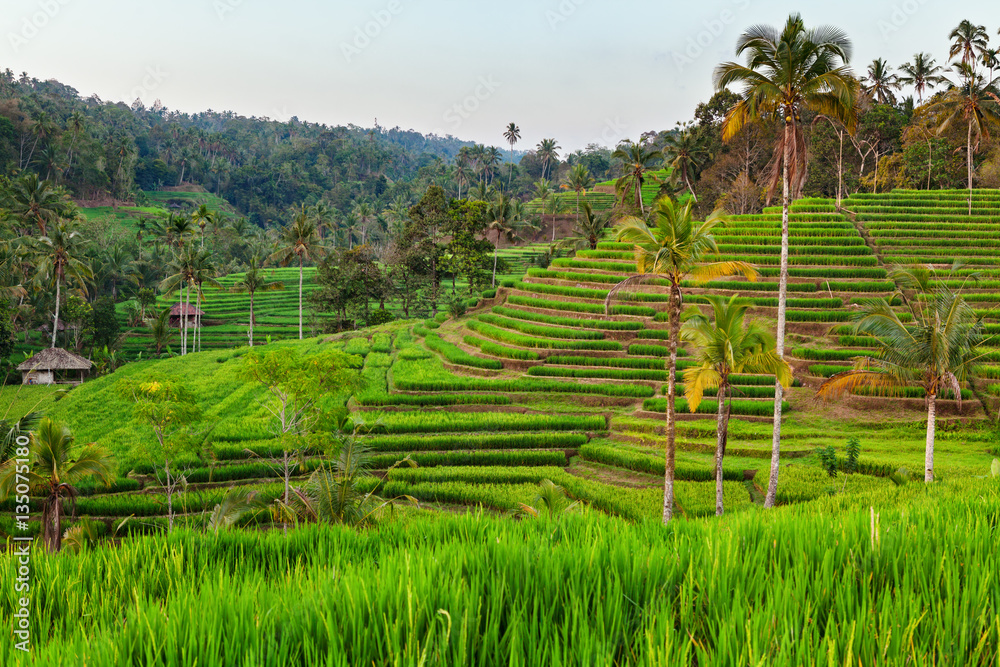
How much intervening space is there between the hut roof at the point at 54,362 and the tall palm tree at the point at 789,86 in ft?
119

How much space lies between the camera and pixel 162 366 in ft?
102

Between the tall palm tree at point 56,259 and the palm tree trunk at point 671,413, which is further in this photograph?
the tall palm tree at point 56,259

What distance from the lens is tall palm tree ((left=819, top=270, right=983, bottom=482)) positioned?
13.0 metres

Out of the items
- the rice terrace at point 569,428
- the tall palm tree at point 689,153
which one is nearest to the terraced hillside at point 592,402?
the rice terrace at point 569,428

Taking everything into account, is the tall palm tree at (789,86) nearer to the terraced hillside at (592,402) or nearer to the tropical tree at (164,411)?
the terraced hillside at (592,402)

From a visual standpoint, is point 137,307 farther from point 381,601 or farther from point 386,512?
point 381,601

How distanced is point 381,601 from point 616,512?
1266cm

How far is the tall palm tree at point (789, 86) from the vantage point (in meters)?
13.1

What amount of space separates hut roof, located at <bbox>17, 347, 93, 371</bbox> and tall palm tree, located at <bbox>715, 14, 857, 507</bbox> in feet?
119

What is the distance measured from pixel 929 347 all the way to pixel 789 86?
686 centimetres

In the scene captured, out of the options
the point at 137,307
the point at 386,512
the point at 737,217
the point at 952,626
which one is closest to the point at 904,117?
the point at 737,217

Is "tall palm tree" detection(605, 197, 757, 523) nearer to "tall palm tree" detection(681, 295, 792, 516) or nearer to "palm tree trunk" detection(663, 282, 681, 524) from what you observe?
"palm tree trunk" detection(663, 282, 681, 524)

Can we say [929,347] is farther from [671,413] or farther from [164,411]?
[164,411]

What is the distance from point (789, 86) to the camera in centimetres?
1367
